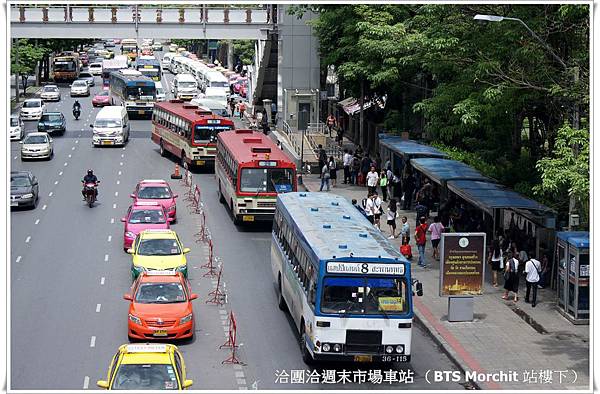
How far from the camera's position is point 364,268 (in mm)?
25375

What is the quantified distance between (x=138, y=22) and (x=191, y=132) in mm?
17950

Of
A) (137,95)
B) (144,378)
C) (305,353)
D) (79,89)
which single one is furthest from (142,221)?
(79,89)

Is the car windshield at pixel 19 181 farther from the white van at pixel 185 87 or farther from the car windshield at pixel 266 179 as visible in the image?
the white van at pixel 185 87

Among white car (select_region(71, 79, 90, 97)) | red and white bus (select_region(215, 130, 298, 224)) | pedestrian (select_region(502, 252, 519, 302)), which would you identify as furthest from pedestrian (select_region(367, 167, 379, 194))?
white car (select_region(71, 79, 90, 97))

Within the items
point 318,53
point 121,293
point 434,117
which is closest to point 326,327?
point 121,293

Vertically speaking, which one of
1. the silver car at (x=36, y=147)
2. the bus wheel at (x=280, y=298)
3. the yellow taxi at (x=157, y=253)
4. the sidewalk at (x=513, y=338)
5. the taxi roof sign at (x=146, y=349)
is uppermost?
the silver car at (x=36, y=147)

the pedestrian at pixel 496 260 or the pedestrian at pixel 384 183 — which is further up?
the pedestrian at pixel 384 183

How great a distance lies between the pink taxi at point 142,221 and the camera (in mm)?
38938

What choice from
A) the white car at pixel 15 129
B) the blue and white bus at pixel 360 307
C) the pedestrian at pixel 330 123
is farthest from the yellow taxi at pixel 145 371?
the pedestrian at pixel 330 123

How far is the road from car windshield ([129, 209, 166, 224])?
1.21 meters

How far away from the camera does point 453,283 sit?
99.0 feet

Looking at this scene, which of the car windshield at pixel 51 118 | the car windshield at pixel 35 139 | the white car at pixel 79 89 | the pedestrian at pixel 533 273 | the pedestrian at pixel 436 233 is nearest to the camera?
the pedestrian at pixel 533 273

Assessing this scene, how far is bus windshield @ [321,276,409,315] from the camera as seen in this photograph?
25.4 m

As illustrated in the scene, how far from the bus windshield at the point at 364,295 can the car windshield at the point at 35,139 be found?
1468 inches
